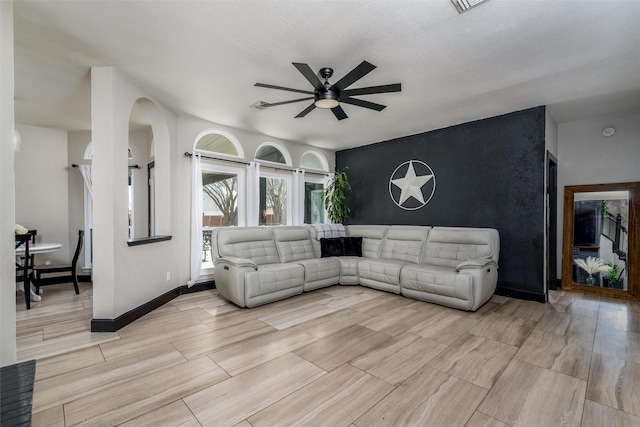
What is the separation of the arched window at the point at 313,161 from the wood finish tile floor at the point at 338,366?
3.51m

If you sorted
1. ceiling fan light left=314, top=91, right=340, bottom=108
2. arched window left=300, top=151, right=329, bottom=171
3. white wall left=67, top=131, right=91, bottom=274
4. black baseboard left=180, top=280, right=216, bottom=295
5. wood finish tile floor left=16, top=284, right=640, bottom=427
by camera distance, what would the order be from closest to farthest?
wood finish tile floor left=16, top=284, right=640, bottom=427
ceiling fan light left=314, top=91, right=340, bottom=108
black baseboard left=180, top=280, right=216, bottom=295
white wall left=67, top=131, right=91, bottom=274
arched window left=300, top=151, right=329, bottom=171

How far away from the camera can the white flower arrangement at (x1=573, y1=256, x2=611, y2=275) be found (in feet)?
13.3

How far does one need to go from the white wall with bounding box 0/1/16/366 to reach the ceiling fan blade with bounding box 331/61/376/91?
228 cm

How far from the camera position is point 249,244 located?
423cm

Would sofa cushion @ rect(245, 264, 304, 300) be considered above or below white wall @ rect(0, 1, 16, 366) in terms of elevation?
below

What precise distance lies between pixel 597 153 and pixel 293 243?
4.92 meters

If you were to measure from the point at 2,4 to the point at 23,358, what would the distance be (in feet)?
8.67

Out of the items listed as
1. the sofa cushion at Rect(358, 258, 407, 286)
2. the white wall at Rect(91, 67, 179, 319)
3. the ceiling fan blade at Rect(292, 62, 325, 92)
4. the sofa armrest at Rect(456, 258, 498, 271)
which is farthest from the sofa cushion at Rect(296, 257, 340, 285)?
the ceiling fan blade at Rect(292, 62, 325, 92)

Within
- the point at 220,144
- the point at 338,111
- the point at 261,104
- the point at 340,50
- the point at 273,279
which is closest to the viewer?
the point at 340,50

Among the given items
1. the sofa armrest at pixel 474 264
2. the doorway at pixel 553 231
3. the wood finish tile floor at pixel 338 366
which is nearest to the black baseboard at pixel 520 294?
the wood finish tile floor at pixel 338 366

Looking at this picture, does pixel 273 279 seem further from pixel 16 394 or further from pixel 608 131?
pixel 608 131

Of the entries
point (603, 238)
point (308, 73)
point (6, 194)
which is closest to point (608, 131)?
point (603, 238)

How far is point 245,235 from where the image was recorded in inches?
166

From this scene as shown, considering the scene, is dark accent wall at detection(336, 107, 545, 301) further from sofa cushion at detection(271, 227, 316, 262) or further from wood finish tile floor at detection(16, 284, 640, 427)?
sofa cushion at detection(271, 227, 316, 262)
